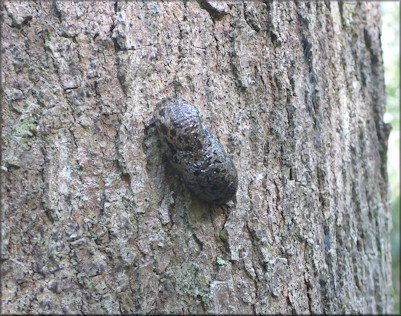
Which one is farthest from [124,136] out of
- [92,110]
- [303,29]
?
[303,29]

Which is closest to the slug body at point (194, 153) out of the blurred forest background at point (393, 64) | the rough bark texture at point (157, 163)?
the rough bark texture at point (157, 163)

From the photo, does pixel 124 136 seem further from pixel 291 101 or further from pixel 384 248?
pixel 384 248

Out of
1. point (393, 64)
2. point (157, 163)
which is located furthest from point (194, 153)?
point (393, 64)

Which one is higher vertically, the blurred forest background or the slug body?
the blurred forest background

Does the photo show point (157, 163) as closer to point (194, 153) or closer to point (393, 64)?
point (194, 153)

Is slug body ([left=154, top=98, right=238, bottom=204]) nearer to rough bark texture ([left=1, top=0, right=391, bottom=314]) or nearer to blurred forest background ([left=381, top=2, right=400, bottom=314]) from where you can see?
rough bark texture ([left=1, top=0, right=391, bottom=314])

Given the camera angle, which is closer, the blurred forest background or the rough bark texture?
the rough bark texture

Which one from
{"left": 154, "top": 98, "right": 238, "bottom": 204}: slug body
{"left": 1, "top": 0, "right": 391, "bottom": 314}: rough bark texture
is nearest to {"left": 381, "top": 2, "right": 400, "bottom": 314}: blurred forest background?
{"left": 1, "top": 0, "right": 391, "bottom": 314}: rough bark texture
